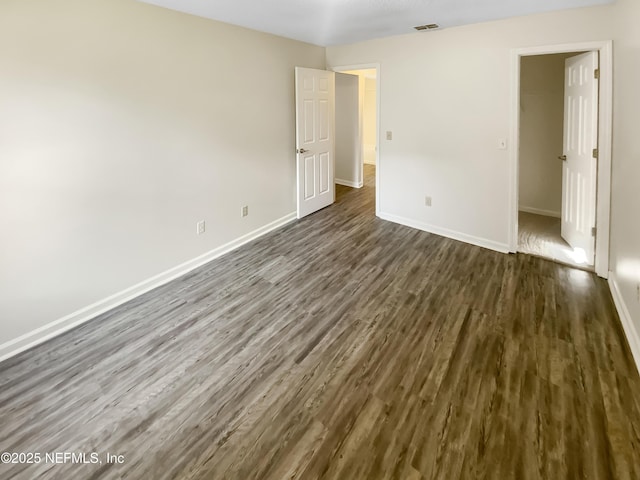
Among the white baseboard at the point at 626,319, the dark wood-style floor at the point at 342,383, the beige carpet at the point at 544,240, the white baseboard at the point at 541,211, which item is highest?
the white baseboard at the point at 541,211

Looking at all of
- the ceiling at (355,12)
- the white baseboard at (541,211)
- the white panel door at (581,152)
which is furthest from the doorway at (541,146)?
the ceiling at (355,12)

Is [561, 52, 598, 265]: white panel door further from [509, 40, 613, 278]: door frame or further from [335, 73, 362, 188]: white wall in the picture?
[335, 73, 362, 188]: white wall

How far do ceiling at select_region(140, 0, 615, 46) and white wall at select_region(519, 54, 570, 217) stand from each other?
5.63 feet

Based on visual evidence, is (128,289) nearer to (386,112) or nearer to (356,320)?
(356,320)

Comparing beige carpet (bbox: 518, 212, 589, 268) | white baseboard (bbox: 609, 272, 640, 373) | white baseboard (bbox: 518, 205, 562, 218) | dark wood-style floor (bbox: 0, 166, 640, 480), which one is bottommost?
dark wood-style floor (bbox: 0, 166, 640, 480)

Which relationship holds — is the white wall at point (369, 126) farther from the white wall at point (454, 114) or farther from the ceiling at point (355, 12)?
the ceiling at point (355, 12)

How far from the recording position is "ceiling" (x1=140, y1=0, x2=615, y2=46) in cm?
333

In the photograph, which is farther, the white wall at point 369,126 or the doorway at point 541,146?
the white wall at point 369,126

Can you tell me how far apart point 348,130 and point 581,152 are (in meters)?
4.24

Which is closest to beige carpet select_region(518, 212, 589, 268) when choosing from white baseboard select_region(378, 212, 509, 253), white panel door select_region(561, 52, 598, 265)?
white panel door select_region(561, 52, 598, 265)

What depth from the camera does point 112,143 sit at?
3.09 m

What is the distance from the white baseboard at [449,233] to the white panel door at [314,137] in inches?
40.5

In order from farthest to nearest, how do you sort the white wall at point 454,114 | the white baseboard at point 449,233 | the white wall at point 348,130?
1. the white wall at point 348,130
2. the white baseboard at point 449,233
3. the white wall at point 454,114

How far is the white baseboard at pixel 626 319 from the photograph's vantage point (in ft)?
7.92
